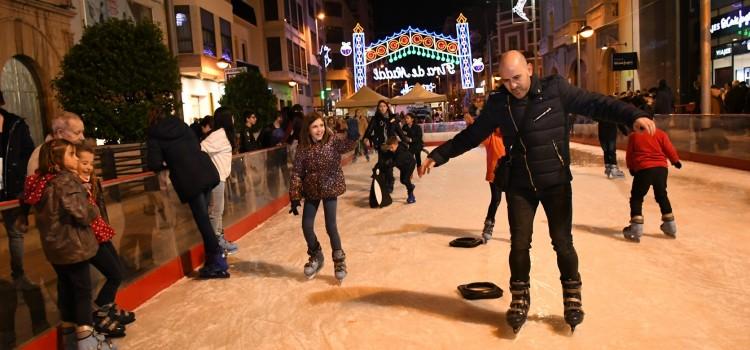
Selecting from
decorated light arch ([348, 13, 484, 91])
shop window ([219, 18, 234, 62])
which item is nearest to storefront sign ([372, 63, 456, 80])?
decorated light arch ([348, 13, 484, 91])

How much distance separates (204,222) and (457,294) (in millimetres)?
2399

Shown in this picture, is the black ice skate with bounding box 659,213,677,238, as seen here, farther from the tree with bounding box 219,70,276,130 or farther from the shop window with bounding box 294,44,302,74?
the shop window with bounding box 294,44,302,74

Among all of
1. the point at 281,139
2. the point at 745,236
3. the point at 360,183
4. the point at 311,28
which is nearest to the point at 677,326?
the point at 745,236

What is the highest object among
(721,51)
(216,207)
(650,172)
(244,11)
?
(244,11)

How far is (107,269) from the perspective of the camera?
3941mm

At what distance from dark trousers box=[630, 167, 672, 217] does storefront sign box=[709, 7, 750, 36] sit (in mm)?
15836

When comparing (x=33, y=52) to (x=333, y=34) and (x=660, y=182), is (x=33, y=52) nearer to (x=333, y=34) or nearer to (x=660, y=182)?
(x=660, y=182)

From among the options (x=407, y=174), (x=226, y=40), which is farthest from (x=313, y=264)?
(x=226, y=40)

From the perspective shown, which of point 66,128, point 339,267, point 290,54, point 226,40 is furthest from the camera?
point 290,54

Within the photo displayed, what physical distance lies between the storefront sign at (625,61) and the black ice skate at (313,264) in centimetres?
1881

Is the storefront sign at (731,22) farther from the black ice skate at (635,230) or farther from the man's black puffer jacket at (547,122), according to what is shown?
the man's black puffer jacket at (547,122)

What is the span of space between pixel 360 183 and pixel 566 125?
31.5 feet

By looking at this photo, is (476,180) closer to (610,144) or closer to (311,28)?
(610,144)

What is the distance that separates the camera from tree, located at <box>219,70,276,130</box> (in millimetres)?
16656
